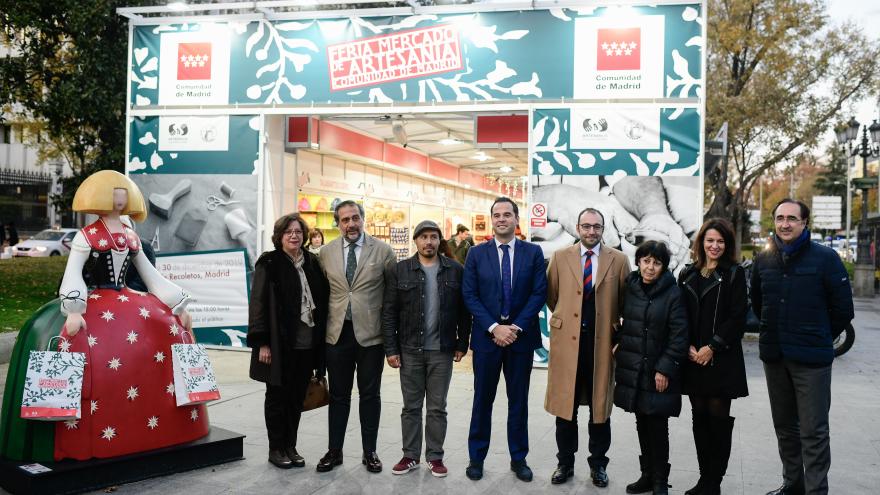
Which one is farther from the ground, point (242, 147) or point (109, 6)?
point (109, 6)

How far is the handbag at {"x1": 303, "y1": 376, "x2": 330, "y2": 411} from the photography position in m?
5.19

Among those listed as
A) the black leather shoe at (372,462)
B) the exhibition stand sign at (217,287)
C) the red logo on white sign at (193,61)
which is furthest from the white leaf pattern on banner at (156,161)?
the black leather shoe at (372,462)

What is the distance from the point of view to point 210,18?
9.70m

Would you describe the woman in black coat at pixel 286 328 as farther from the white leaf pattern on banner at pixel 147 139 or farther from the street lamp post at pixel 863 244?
the street lamp post at pixel 863 244

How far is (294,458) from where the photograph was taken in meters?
5.16

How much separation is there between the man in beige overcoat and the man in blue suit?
0.59 ft

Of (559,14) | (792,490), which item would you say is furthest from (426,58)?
(792,490)

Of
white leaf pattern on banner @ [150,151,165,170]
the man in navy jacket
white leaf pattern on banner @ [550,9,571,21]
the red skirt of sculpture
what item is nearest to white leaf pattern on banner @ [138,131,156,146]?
white leaf pattern on banner @ [150,151,165,170]

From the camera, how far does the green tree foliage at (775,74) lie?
19719 mm

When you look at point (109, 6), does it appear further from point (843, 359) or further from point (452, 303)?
point (843, 359)

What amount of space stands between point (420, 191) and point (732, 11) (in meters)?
10.7

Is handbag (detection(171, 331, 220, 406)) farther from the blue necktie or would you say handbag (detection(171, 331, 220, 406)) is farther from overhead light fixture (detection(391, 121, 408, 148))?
overhead light fixture (detection(391, 121, 408, 148))

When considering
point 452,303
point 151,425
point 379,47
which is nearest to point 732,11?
point 379,47

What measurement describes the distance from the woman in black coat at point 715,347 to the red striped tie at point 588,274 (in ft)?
2.02
